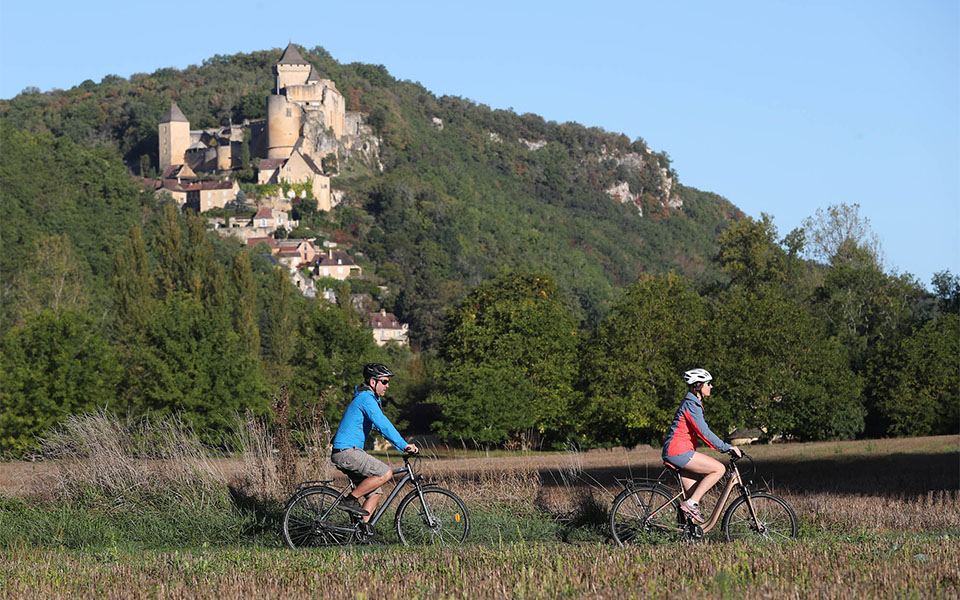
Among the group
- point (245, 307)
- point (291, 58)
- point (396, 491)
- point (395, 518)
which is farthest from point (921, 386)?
point (291, 58)

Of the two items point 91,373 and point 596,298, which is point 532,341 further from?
point 596,298

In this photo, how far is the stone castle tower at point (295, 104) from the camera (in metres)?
174

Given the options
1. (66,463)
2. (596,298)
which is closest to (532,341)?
(66,463)

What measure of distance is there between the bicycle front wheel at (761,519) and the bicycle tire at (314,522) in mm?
3655

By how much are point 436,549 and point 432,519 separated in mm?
852

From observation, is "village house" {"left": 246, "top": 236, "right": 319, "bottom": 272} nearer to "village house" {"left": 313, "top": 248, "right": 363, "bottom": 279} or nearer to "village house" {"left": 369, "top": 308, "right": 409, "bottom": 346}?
"village house" {"left": 313, "top": 248, "right": 363, "bottom": 279}

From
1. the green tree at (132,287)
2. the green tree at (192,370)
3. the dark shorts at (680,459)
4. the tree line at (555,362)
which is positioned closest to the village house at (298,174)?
the green tree at (132,287)

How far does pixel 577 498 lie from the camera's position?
478 inches

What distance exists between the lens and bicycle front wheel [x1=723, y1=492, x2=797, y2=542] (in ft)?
34.4

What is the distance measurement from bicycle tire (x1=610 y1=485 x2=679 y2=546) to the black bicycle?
1463 mm

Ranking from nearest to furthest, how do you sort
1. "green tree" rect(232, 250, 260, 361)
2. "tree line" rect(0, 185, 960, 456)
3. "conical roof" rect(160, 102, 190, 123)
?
1. "tree line" rect(0, 185, 960, 456)
2. "green tree" rect(232, 250, 260, 361)
3. "conical roof" rect(160, 102, 190, 123)

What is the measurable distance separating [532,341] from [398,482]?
46.7 m

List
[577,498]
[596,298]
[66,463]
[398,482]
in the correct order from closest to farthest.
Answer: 1. [398,482]
2. [577,498]
3. [66,463]
4. [596,298]

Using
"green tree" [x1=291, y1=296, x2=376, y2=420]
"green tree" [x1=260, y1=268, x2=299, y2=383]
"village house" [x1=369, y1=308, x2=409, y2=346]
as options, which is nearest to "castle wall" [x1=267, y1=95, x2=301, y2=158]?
"village house" [x1=369, y1=308, x2=409, y2=346]
